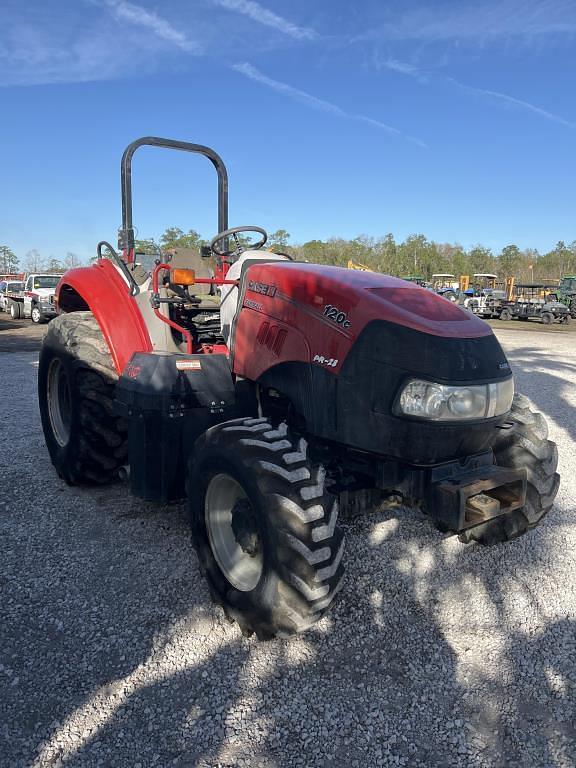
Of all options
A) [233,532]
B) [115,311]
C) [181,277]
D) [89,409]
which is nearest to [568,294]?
[115,311]

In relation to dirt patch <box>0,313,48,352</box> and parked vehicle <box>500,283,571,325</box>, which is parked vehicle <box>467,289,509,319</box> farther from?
dirt patch <box>0,313,48,352</box>

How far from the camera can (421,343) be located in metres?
2.38

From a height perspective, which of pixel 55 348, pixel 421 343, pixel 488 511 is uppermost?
pixel 421 343

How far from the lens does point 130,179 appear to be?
13.7 ft

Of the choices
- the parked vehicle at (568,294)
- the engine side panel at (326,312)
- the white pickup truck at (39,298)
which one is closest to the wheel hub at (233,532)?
the engine side panel at (326,312)

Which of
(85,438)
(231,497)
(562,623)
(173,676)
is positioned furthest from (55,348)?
(562,623)

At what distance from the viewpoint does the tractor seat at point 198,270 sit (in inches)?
151

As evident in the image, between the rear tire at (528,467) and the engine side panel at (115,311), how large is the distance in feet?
7.18

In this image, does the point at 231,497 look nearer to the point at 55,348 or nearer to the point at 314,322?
the point at 314,322

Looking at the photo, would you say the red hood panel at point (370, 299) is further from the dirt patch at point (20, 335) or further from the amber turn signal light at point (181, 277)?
the dirt patch at point (20, 335)

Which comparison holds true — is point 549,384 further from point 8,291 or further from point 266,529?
point 8,291

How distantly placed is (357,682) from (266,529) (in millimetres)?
694

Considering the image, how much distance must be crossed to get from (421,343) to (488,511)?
768 mm

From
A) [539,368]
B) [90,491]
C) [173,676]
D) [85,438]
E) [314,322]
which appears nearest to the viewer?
[173,676]
